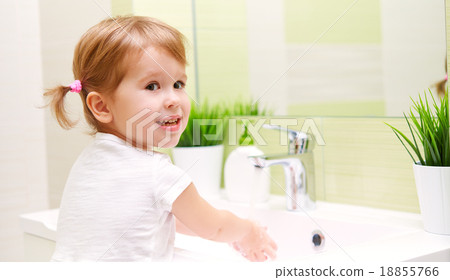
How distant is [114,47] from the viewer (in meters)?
0.74

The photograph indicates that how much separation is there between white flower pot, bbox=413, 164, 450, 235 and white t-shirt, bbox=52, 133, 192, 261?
36 centimetres

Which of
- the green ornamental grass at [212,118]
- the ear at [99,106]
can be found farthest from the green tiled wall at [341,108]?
the ear at [99,106]

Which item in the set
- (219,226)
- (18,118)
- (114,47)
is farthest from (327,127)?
(18,118)

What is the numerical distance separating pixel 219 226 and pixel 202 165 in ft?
1.41

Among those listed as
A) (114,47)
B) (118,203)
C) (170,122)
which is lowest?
(118,203)

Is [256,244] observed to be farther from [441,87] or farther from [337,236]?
[441,87]

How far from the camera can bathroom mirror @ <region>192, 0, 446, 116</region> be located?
0.93 metres

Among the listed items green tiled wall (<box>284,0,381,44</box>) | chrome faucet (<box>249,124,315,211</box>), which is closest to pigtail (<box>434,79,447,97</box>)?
green tiled wall (<box>284,0,381,44</box>)

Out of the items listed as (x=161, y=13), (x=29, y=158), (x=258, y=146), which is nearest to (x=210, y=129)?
(x=258, y=146)

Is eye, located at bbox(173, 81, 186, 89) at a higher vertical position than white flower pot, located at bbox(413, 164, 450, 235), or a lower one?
higher

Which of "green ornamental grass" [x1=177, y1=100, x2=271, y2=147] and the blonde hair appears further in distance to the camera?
"green ornamental grass" [x1=177, y1=100, x2=271, y2=147]

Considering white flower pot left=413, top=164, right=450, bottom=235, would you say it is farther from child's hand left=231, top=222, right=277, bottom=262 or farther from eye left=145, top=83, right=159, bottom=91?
eye left=145, top=83, right=159, bottom=91

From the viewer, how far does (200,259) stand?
0.78 metres

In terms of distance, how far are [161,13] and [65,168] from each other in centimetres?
37
